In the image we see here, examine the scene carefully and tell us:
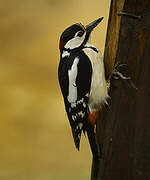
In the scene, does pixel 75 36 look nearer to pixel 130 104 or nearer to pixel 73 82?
pixel 73 82

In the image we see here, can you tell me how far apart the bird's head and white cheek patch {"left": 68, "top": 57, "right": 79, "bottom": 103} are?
0.09 m

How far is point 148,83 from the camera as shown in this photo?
1.99 meters

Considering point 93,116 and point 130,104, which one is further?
point 93,116

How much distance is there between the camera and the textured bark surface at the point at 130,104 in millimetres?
2002

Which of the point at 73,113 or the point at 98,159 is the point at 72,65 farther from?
the point at 98,159

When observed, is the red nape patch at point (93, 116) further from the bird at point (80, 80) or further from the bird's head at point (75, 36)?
the bird's head at point (75, 36)

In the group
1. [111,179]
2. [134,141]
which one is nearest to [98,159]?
[111,179]

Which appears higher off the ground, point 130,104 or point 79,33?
point 79,33

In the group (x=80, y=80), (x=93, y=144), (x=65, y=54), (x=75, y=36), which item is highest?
(x=75, y=36)

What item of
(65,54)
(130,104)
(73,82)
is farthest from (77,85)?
(130,104)

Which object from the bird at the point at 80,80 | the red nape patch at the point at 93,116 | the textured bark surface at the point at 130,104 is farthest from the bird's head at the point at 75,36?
the red nape patch at the point at 93,116

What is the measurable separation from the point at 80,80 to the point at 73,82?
4 cm

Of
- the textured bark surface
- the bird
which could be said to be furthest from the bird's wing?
the textured bark surface

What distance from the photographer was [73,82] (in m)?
2.11
